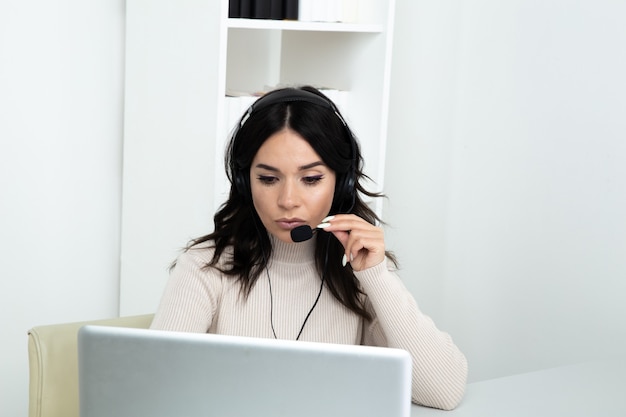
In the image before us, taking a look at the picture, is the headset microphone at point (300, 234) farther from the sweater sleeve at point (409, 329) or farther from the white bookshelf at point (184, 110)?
the white bookshelf at point (184, 110)

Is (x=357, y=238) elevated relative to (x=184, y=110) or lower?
lower

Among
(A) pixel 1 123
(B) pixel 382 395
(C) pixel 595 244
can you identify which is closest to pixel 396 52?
(C) pixel 595 244

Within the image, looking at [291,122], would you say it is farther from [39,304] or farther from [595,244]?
[39,304]

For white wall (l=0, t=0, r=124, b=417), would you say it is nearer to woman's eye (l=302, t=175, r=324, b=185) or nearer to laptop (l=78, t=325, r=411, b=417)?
woman's eye (l=302, t=175, r=324, b=185)

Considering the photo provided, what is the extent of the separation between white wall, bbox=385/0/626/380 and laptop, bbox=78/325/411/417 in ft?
4.92

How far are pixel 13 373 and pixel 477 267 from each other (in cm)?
144

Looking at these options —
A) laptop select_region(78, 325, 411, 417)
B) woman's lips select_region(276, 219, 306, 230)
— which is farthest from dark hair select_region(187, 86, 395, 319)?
laptop select_region(78, 325, 411, 417)

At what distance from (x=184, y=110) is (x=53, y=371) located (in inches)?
44.7

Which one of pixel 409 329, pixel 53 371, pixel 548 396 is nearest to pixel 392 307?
pixel 409 329

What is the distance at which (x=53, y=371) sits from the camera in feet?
4.71

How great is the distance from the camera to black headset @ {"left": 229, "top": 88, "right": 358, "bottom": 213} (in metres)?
1.68

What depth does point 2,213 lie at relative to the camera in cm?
238

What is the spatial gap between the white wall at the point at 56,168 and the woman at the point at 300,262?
0.87 meters

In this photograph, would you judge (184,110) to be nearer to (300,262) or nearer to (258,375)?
(300,262)
